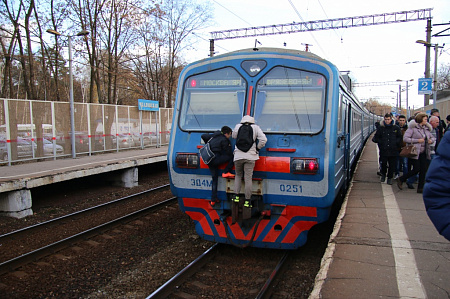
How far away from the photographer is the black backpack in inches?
185

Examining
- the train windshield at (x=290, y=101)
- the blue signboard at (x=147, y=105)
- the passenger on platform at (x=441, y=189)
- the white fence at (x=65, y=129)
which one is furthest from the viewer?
the blue signboard at (x=147, y=105)

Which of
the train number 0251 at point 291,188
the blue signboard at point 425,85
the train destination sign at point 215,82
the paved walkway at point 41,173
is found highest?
the blue signboard at point 425,85

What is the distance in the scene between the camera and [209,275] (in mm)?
4918

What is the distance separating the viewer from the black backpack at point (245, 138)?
4.70 m

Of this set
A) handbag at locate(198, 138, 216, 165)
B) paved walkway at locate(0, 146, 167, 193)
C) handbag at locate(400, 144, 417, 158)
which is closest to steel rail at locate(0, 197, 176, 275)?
paved walkway at locate(0, 146, 167, 193)

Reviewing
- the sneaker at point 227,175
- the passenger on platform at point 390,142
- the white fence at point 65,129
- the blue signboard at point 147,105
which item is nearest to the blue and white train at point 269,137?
the sneaker at point 227,175

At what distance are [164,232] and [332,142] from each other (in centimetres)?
389

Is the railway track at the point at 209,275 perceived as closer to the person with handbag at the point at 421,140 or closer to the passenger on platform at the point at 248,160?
the passenger on platform at the point at 248,160

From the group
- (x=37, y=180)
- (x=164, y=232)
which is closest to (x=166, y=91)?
(x=37, y=180)

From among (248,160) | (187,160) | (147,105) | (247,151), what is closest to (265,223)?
(248,160)

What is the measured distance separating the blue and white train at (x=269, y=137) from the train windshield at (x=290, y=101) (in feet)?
0.04

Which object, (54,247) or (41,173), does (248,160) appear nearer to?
(54,247)

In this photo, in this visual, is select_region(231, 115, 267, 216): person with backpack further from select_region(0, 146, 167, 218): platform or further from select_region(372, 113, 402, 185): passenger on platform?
select_region(0, 146, 167, 218): platform

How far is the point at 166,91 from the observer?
32438 mm
